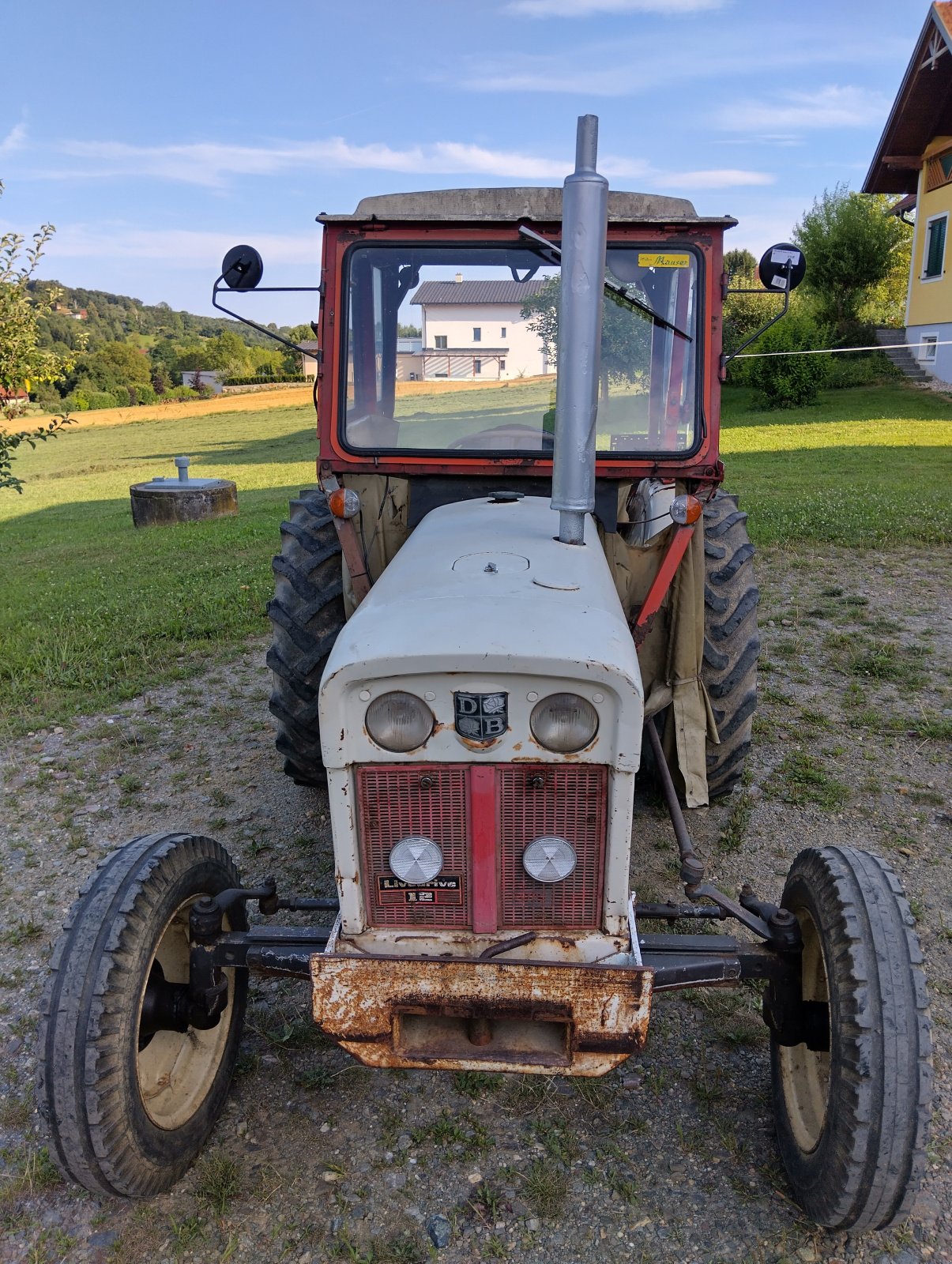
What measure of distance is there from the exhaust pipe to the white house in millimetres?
1286

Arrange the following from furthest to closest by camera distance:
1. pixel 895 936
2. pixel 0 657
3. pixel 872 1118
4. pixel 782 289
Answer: pixel 0 657, pixel 782 289, pixel 895 936, pixel 872 1118

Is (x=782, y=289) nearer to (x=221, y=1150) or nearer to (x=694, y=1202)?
(x=694, y=1202)

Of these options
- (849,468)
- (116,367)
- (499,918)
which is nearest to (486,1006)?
(499,918)

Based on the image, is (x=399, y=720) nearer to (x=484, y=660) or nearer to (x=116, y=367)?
(x=484, y=660)

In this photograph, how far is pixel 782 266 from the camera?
3412mm

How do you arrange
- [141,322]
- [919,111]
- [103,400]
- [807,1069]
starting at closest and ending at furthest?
[807,1069]
[919,111]
[103,400]
[141,322]

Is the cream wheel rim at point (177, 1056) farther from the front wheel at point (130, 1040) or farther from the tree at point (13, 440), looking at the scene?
the tree at point (13, 440)

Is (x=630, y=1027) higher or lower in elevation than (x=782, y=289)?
lower

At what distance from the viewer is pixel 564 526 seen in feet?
9.27

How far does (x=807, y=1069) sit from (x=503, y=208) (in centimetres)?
304

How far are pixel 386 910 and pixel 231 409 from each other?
138 ft

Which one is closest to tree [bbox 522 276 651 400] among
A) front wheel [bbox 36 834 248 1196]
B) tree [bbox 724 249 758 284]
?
front wheel [bbox 36 834 248 1196]

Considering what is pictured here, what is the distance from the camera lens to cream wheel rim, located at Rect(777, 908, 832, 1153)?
8.20ft

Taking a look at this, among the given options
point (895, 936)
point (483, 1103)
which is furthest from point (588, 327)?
point (483, 1103)
